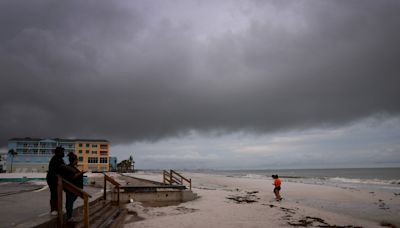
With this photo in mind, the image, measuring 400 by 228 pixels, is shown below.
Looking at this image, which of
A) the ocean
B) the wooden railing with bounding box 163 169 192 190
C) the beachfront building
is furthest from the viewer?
the beachfront building

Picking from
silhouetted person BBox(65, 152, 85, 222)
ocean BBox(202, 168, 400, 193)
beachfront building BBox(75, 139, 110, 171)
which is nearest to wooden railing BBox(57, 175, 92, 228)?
silhouetted person BBox(65, 152, 85, 222)

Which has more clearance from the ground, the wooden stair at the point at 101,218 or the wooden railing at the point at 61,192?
the wooden railing at the point at 61,192

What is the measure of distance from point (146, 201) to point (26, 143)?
82.9 m

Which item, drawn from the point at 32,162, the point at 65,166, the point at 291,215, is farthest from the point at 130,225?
the point at 32,162

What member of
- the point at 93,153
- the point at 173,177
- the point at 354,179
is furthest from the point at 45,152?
the point at 354,179

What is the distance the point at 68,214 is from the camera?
6.59m

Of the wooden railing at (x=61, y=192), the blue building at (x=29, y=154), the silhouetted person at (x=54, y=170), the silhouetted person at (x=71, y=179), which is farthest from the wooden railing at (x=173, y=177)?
the blue building at (x=29, y=154)

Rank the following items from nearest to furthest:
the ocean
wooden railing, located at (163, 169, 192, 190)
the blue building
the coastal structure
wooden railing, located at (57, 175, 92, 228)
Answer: wooden railing, located at (57, 175, 92, 228), wooden railing, located at (163, 169, 192, 190), the ocean, the blue building, the coastal structure

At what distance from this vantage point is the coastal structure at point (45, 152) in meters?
78.1

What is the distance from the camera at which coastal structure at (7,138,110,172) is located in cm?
7806

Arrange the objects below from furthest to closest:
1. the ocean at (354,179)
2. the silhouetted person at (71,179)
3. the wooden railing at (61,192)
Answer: the ocean at (354,179) → the silhouetted person at (71,179) → the wooden railing at (61,192)

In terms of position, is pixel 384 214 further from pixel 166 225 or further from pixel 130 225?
pixel 130 225

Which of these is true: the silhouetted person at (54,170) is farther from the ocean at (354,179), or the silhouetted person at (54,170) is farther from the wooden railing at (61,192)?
the ocean at (354,179)

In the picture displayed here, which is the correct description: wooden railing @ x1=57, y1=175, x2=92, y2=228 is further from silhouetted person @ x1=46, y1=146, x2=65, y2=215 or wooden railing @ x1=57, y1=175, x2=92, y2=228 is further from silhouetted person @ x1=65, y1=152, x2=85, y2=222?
silhouetted person @ x1=46, y1=146, x2=65, y2=215
